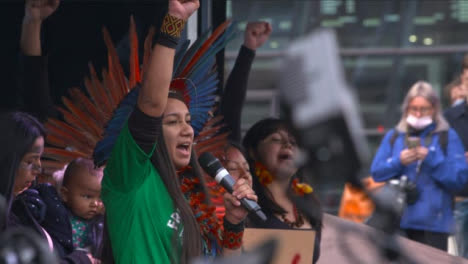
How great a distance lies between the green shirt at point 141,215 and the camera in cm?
186

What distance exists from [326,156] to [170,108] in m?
1.17

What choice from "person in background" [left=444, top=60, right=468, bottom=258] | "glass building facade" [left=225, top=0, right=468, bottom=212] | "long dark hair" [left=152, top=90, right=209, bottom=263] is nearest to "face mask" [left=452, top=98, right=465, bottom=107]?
"person in background" [left=444, top=60, right=468, bottom=258]

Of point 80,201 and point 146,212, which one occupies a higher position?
point 146,212

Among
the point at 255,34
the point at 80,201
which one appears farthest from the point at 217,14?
the point at 80,201

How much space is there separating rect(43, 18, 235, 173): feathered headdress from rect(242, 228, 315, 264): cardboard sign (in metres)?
0.37

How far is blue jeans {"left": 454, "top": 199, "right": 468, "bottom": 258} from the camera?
367 centimetres

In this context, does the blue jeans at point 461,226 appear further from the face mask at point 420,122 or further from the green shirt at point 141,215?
the green shirt at point 141,215

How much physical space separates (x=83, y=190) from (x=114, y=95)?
0.39 meters

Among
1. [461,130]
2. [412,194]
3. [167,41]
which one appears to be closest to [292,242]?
[167,41]

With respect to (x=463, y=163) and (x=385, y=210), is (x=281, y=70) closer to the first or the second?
(x=385, y=210)

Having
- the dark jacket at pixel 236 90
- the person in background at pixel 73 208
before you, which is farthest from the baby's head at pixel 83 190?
the dark jacket at pixel 236 90

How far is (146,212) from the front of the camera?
1.87 metres

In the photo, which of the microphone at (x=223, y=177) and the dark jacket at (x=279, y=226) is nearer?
the microphone at (x=223, y=177)

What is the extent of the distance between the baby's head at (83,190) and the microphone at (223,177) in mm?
430
